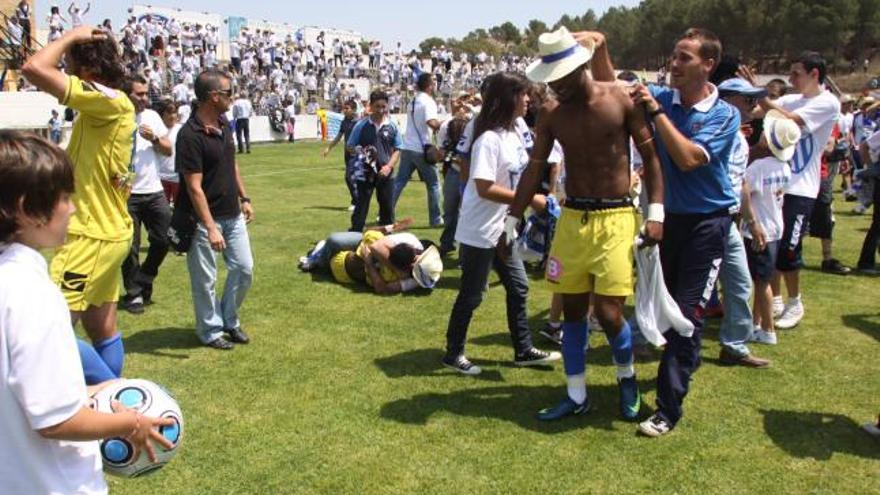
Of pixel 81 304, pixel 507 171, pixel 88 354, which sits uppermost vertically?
pixel 507 171

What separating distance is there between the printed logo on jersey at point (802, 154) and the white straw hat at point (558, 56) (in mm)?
3263

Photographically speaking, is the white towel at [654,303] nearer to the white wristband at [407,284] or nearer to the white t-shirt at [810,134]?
the white t-shirt at [810,134]

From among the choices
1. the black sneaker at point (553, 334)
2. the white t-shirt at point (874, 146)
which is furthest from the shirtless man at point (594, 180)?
the white t-shirt at point (874, 146)

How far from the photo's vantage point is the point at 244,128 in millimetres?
23969

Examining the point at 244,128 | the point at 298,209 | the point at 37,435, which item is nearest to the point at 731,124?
the point at 37,435

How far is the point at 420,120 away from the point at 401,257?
381 centimetres

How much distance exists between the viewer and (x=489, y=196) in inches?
192

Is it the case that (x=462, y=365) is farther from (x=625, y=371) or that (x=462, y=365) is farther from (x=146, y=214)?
(x=146, y=214)

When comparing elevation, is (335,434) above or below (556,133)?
below

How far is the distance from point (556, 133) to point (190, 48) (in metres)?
32.5

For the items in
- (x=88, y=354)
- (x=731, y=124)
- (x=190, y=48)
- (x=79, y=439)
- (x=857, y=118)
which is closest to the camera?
(x=79, y=439)

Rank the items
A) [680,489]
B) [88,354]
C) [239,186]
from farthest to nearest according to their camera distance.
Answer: [239,186] < [680,489] < [88,354]

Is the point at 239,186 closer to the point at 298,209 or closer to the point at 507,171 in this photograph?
the point at 507,171

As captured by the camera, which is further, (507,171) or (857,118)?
(857,118)
